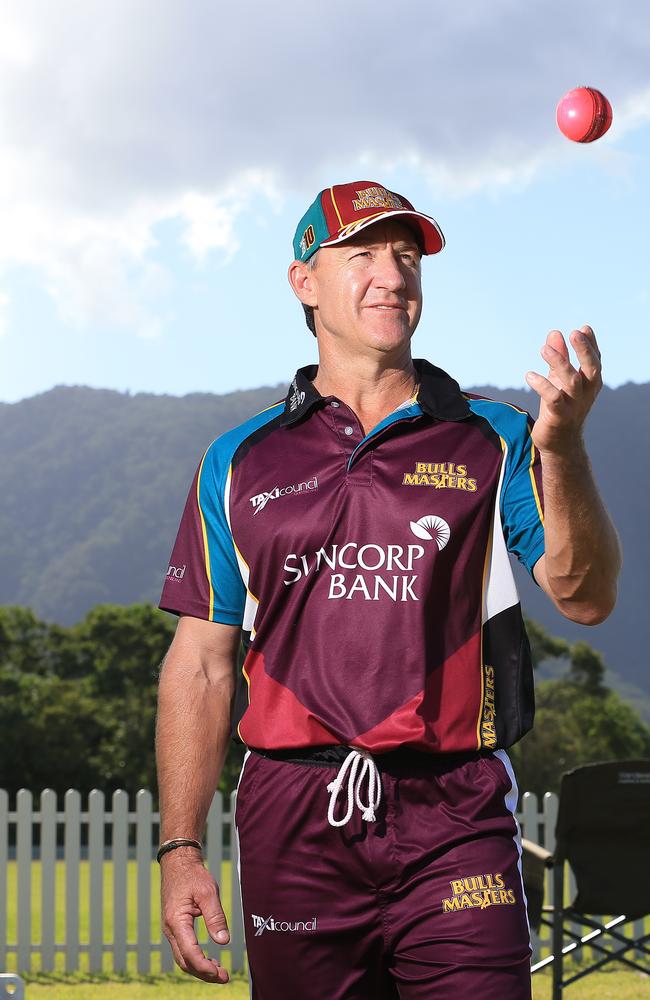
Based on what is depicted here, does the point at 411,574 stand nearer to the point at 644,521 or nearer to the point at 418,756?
the point at 418,756

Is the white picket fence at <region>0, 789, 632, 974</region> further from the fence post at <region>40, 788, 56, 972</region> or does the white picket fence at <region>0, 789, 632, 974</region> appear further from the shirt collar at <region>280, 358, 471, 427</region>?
the shirt collar at <region>280, 358, 471, 427</region>

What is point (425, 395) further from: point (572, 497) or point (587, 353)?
point (587, 353)

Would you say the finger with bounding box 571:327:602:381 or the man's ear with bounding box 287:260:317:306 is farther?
the man's ear with bounding box 287:260:317:306

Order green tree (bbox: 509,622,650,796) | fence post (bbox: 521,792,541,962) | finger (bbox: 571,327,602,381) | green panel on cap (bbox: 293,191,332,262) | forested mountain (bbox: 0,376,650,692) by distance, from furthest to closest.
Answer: forested mountain (bbox: 0,376,650,692) → green tree (bbox: 509,622,650,796) → fence post (bbox: 521,792,541,962) → green panel on cap (bbox: 293,191,332,262) → finger (bbox: 571,327,602,381)

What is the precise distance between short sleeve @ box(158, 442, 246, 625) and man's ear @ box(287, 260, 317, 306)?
18.4 inches

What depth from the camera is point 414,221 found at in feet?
10.3

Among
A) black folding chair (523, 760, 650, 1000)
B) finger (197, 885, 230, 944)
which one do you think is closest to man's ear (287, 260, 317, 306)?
finger (197, 885, 230, 944)

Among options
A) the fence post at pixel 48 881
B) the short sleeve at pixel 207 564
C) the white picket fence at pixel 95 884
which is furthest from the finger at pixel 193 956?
the fence post at pixel 48 881

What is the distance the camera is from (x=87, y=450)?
15975cm

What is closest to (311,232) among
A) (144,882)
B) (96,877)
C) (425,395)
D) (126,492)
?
(425,395)

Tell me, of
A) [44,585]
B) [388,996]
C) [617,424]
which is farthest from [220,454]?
[617,424]

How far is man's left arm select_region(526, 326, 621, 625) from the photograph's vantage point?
7.61ft

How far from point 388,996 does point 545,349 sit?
145 cm

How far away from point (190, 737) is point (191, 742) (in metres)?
0.01
